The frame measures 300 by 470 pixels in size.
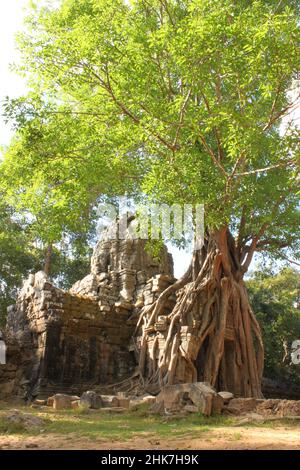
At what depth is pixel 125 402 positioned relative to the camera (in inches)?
430

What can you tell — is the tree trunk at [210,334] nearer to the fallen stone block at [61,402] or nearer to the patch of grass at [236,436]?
the fallen stone block at [61,402]

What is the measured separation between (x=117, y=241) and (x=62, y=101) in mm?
6502

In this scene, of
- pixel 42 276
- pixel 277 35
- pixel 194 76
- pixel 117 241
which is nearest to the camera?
pixel 277 35

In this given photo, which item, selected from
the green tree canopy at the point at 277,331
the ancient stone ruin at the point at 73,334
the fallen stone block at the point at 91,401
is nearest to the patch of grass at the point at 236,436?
the fallen stone block at the point at 91,401

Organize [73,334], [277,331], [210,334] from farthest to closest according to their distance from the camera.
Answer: [277,331] < [73,334] < [210,334]

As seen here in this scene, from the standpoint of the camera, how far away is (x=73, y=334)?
14.4 metres

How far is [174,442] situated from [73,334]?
860 cm

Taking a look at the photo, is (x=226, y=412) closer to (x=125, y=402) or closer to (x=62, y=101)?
(x=125, y=402)

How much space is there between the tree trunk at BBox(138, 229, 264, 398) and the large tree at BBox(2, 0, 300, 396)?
0.11 feet

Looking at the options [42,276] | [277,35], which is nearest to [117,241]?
[42,276]

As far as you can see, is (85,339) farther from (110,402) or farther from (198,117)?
(198,117)

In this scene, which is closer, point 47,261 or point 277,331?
point 277,331

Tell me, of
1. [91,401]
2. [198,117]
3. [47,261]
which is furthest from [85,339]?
[47,261]

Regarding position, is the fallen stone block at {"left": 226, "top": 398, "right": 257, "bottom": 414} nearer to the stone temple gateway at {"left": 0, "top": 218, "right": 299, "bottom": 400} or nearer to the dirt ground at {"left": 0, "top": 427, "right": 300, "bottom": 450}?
the dirt ground at {"left": 0, "top": 427, "right": 300, "bottom": 450}
